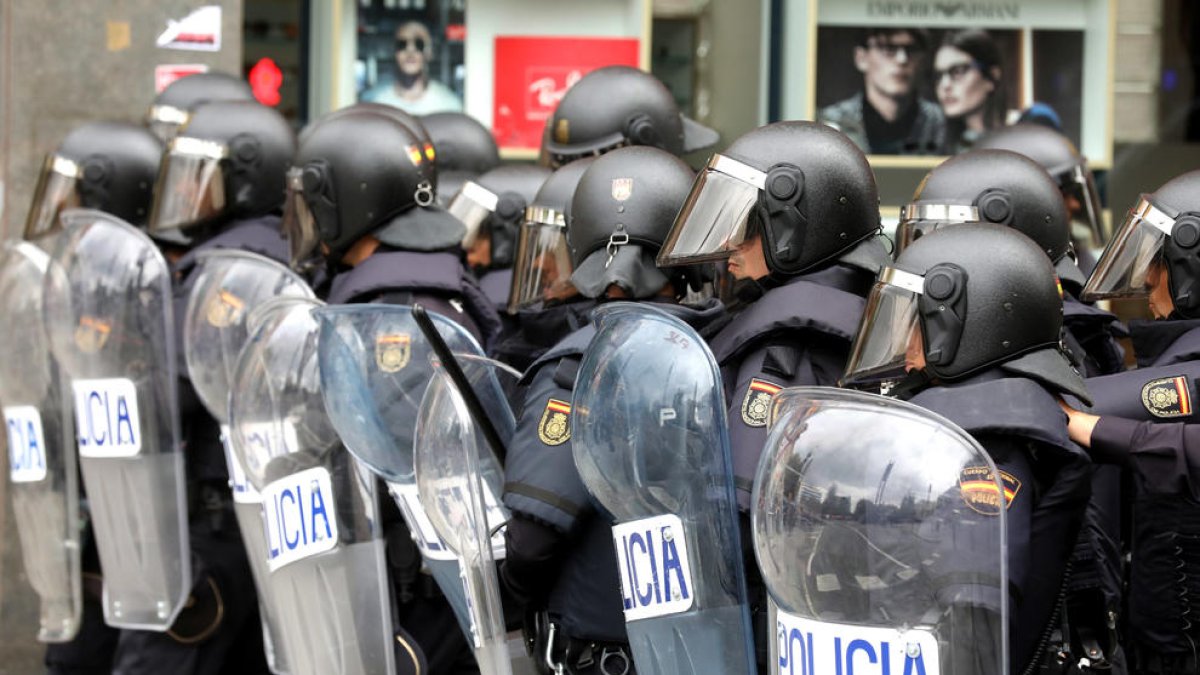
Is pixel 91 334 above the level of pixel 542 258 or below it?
below

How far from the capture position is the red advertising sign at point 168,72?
Answer: 7258 millimetres

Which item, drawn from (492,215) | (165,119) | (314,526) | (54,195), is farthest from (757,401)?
(165,119)

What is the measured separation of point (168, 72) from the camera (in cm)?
728

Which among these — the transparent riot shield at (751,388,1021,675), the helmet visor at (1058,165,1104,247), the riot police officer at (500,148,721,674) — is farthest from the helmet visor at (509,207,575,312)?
the helmet visor at (1058,165,1104,247)

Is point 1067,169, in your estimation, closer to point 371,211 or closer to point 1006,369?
point 371,211

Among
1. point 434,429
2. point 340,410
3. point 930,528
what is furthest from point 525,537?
point 930,528

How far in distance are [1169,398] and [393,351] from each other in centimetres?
171

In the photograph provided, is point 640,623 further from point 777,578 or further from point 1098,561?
point 1098,561

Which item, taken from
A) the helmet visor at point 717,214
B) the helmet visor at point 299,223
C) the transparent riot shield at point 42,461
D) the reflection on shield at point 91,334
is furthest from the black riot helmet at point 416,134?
the helmet visor at point 717,214

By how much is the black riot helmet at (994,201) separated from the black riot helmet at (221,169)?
7.34 feet

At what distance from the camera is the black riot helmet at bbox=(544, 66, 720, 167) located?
5.57 metres

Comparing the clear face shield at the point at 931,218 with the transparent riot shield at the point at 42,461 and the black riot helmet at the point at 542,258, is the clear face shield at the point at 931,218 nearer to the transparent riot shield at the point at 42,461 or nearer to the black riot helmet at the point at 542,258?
the black riot helmet at the point at 542,258

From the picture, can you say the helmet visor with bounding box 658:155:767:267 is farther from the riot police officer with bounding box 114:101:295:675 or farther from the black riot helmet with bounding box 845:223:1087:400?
the riot police officer with bounding box 114:101:295:675

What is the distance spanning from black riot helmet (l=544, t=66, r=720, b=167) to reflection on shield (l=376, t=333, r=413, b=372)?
5.79ft
